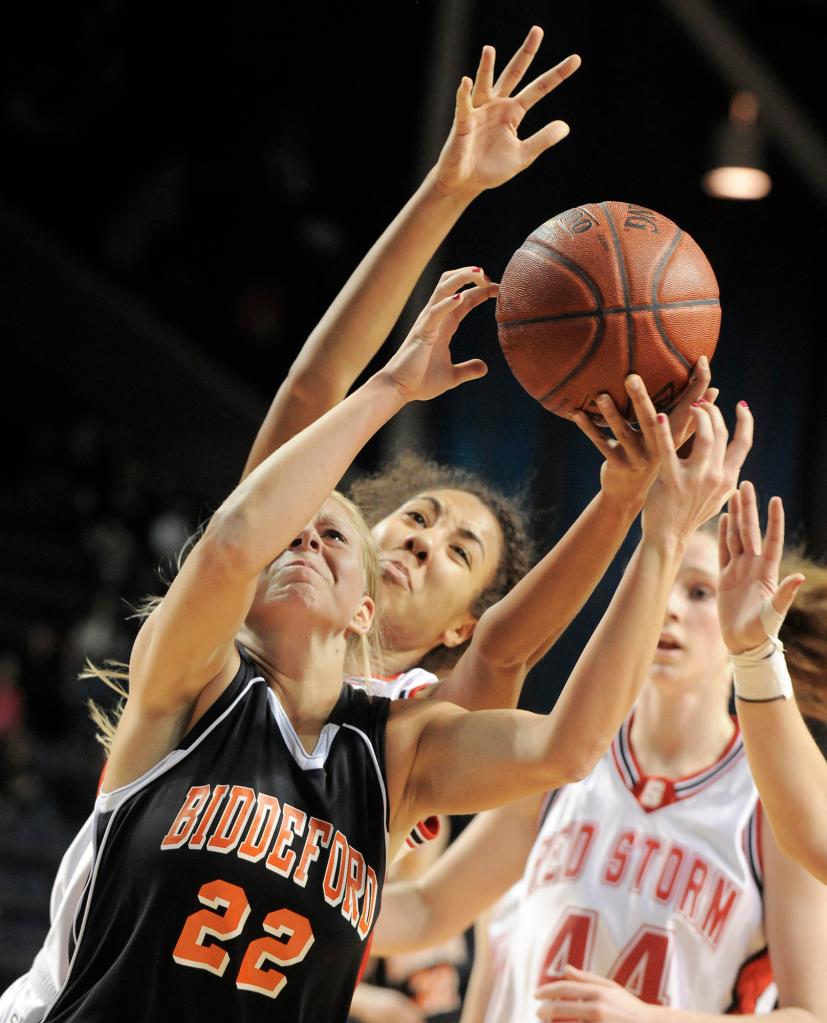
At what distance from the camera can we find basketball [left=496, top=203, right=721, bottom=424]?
2.34 metres

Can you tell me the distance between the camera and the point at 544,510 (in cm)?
403

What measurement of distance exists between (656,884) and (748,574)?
0.93 metres

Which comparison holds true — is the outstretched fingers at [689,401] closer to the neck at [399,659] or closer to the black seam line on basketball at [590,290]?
the black seam line on basketball at [590,290]

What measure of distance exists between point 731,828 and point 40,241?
10141mm

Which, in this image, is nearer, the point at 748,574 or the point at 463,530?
the point at 748,574

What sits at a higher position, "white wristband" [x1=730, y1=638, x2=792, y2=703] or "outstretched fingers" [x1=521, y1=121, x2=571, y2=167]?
"outstretched fingers" [x1=521, y1=121, x2=571, y2=167]

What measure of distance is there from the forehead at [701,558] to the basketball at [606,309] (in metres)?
0.96

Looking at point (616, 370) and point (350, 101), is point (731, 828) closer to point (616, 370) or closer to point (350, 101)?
point (616, 370)

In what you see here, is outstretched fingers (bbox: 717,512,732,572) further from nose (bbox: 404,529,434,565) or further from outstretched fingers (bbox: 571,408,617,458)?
nose (bbox: 404,529,434,565)

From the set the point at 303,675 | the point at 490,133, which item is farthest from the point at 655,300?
the point at 303,675

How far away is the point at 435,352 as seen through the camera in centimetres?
243

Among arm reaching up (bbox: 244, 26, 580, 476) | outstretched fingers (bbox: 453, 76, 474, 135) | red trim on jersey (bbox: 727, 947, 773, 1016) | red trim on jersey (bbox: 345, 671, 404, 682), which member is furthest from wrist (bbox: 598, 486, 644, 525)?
red trim on jersey (bbox: 727, 947, 773, 1016)

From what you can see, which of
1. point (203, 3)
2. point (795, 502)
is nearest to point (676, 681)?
point (795, 502)

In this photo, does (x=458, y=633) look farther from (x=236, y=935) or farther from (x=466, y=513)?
(x=236, y=935)
